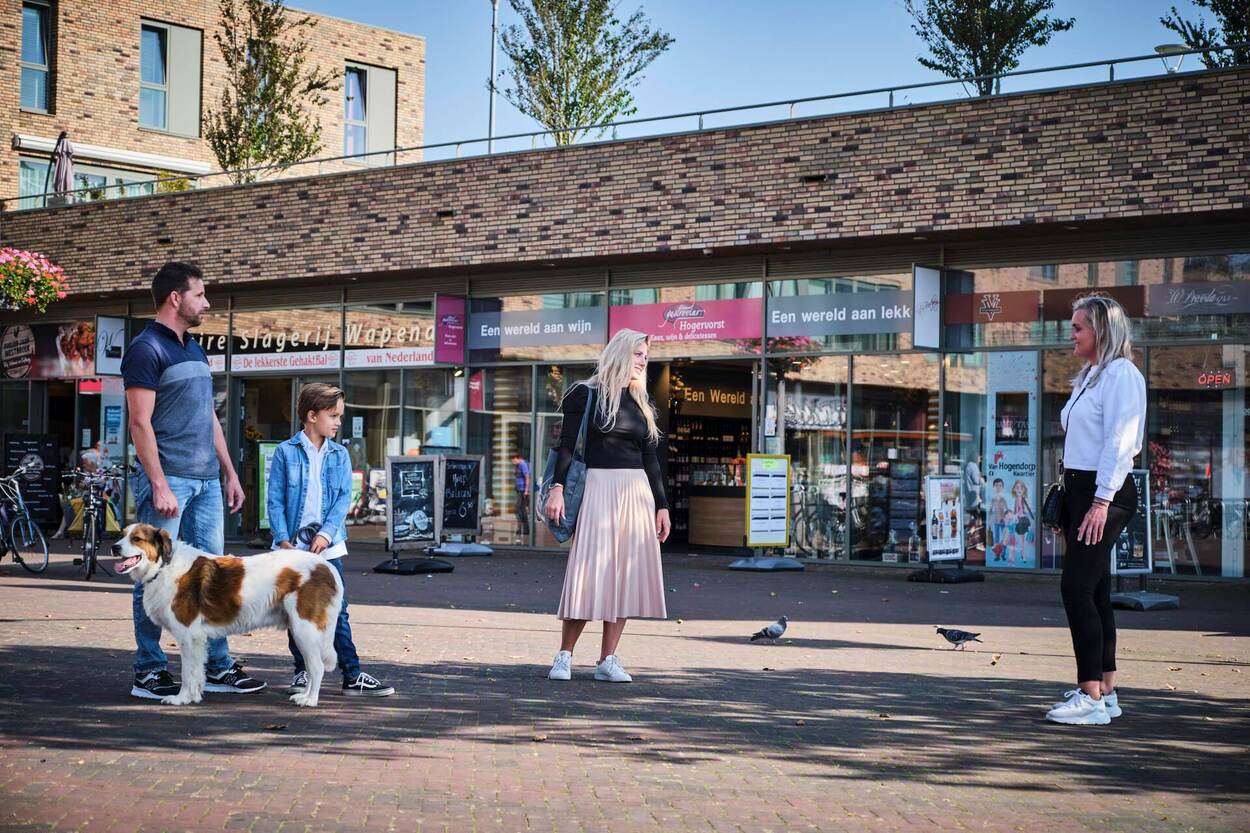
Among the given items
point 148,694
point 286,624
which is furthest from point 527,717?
point 148,694

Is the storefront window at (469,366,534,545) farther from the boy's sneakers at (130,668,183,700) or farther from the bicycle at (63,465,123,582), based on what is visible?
the boy's sneakers at (130,668,183,700)

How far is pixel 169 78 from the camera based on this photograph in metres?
35.0

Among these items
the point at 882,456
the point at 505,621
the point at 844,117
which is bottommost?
the point at 505,621

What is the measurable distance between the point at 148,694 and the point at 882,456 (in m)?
13.4

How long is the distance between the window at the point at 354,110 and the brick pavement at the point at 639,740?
97.9 ft

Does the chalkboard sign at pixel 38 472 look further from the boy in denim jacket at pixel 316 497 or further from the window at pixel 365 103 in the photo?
the window at pixel 365 103

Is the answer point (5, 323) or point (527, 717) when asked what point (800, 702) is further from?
point (5, 323)

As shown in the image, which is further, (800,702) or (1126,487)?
(800,702)

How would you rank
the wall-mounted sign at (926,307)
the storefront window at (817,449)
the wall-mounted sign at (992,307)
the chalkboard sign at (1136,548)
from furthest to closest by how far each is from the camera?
the storefront window at (817,449)
the wall-mounted sign at (926,307)
the wall-mounted sign at (992,307)
the chalkboard sign at (1136,548)

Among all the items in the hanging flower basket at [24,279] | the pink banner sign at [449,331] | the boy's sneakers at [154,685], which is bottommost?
the boy's sneakers at [154,685]

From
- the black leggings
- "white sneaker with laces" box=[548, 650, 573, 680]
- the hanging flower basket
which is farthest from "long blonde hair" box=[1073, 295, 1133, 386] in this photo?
the hanging flower basket

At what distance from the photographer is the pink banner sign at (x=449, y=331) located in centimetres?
2272

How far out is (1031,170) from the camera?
16.8m

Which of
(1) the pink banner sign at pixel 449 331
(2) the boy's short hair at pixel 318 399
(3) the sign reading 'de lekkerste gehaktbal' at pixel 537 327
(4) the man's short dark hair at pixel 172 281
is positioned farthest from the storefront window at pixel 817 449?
(4) the man's short dark hair at pixel 172 281
